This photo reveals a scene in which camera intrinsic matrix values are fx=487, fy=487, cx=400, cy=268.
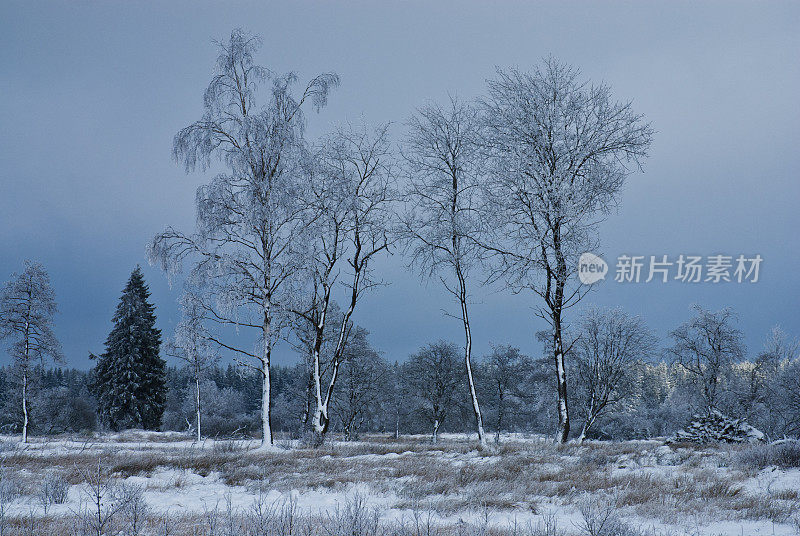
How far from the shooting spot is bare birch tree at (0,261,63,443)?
27.4 metres

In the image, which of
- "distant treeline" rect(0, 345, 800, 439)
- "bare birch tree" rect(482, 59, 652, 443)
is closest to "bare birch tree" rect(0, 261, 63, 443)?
"distant treeline" rect(0, 345, 800, 439)

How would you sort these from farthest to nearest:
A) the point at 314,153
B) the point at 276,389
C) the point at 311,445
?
the point at 276,389 < the point at 314,153 < the point at 311,445

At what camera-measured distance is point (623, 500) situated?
6.50 meters

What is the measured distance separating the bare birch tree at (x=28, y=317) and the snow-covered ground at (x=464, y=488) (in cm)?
2062

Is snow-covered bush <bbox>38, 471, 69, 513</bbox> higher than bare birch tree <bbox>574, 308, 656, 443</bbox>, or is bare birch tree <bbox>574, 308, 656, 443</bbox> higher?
bare birch tree <bbox>574, 308, 656, 443</bbox>

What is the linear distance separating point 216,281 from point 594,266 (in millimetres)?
11648

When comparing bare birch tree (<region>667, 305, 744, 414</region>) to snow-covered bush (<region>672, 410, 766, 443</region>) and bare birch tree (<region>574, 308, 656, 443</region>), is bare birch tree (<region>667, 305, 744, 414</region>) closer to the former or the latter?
bare birch tree (<region>574, 308, 656, 443</region>)

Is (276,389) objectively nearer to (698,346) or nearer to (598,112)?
(698,346)

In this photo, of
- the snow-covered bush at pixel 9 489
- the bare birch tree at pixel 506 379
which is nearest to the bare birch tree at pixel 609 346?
the bare birch tree at pixel 506 379

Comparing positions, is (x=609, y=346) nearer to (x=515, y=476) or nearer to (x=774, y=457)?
(x=774, y=457)

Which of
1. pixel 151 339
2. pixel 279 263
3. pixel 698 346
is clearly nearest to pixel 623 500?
pixel 279 263

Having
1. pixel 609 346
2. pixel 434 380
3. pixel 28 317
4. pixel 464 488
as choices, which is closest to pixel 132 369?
pixel 28 317

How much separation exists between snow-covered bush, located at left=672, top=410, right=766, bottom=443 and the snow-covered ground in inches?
208

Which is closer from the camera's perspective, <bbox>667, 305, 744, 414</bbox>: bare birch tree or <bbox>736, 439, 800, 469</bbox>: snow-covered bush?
<bbox>736, 439, 800, 469</bbox>: snow-covered bush
